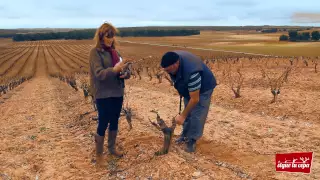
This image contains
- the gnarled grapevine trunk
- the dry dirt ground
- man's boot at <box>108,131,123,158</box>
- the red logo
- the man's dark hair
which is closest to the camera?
the red logo

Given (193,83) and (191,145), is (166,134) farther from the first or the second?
(193,83)

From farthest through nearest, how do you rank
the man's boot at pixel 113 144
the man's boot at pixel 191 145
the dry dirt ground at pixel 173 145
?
the man's boot at pixel 191 145 < the man's boot at pixel 113 144 < the dry dirt ground at pixel 173 145

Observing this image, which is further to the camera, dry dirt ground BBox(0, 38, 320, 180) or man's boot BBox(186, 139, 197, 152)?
man's boot BBox(186, 139, 197, 152)

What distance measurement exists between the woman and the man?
26.0 inches

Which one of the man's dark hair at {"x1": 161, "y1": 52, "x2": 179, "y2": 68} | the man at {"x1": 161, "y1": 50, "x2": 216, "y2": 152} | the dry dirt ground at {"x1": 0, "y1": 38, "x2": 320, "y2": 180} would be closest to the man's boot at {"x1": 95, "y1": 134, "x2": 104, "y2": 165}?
the dry dirt ground at {"x1": 0, "y1": 38, "x2": 320, "y2": 180}

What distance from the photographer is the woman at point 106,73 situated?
4.39m

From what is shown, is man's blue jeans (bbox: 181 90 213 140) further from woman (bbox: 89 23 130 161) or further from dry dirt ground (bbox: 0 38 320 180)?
woman (bbox: 89 23 130 161)

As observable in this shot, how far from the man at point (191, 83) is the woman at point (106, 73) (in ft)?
2.17

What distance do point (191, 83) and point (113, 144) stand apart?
66.2 inches

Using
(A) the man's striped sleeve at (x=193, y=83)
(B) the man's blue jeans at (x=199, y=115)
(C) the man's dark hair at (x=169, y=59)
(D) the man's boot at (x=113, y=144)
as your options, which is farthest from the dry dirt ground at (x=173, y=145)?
(C) the man's dark hair at (x=169, y=59)

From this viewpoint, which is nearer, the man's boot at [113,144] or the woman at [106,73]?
the woman at [106,73]

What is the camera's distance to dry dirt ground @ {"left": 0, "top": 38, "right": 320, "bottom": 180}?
468 centimetres

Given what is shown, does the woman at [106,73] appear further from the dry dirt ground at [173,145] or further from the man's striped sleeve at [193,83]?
the dry dirt ground at [173,145]

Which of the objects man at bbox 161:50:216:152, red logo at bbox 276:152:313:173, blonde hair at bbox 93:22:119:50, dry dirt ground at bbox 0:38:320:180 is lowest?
dry dirt ground at bbox 0:38:320:180
